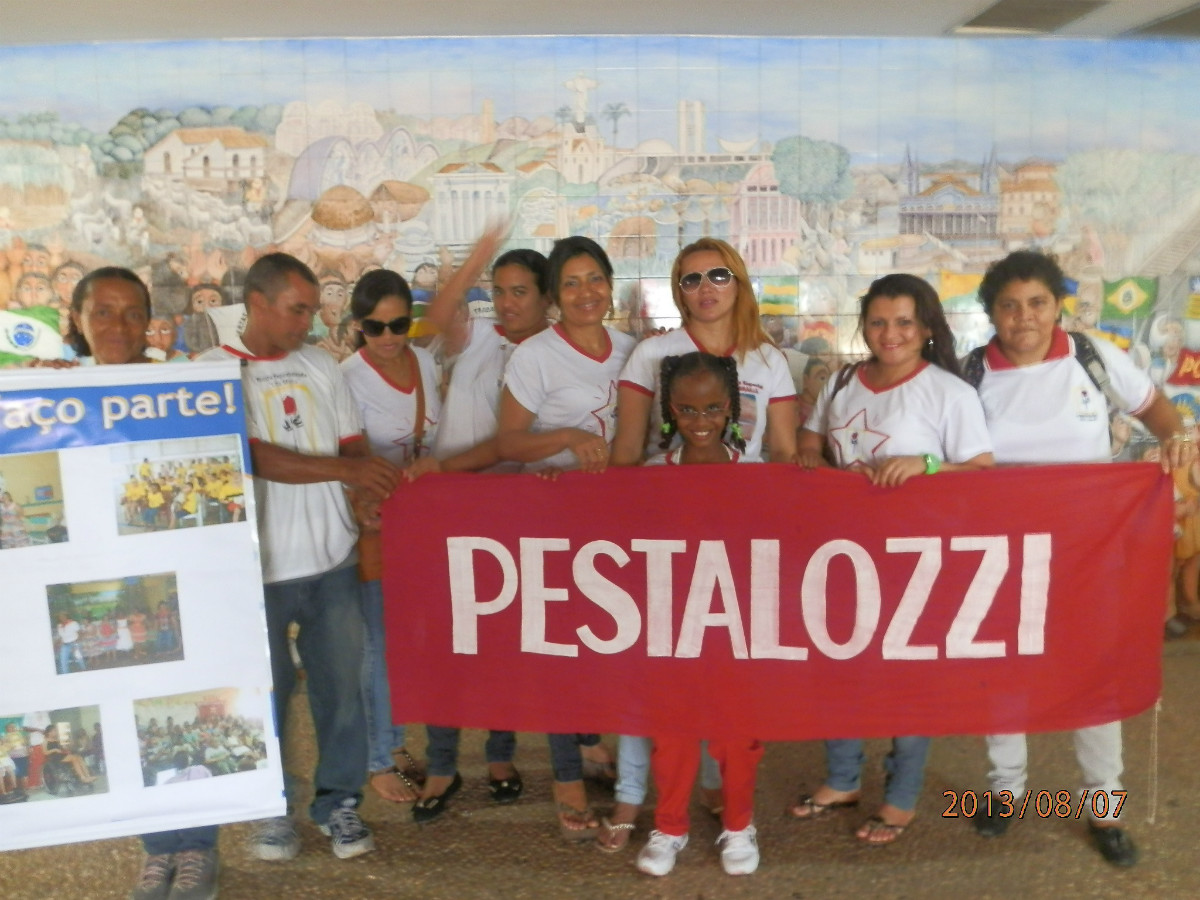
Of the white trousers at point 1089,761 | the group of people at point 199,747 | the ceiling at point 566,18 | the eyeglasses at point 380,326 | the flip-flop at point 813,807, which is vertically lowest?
the flip-flop at point 813,807

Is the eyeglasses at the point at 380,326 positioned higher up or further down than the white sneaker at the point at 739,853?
higher up

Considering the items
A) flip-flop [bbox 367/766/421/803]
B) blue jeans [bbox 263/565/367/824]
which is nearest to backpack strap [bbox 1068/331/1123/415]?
blue jeans [bbox 263/565/367/824]

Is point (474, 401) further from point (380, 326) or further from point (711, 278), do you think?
point (711, 278)

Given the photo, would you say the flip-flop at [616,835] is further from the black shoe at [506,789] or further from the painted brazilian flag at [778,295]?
the painted brazilian flag at [778,295]

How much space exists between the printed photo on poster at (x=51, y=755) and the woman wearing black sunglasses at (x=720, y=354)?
1.66 m

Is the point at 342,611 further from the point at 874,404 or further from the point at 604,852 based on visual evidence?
the point at 874,404

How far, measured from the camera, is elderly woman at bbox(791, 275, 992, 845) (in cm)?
248

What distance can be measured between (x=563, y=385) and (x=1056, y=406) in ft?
4.96

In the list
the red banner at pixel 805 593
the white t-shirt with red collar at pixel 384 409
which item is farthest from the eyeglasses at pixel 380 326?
the red banner at pixel 805 593

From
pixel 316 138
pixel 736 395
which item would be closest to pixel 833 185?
pixel 736 395

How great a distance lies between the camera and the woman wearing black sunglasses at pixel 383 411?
291 cm

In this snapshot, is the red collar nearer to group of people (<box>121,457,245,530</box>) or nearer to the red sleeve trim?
the red sleeve trim

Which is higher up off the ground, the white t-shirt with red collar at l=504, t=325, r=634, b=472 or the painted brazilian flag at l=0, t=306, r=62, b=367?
the painted brazilian flag at l=0, t=306, r=62, b=367

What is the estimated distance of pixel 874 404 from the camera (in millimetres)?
2549
